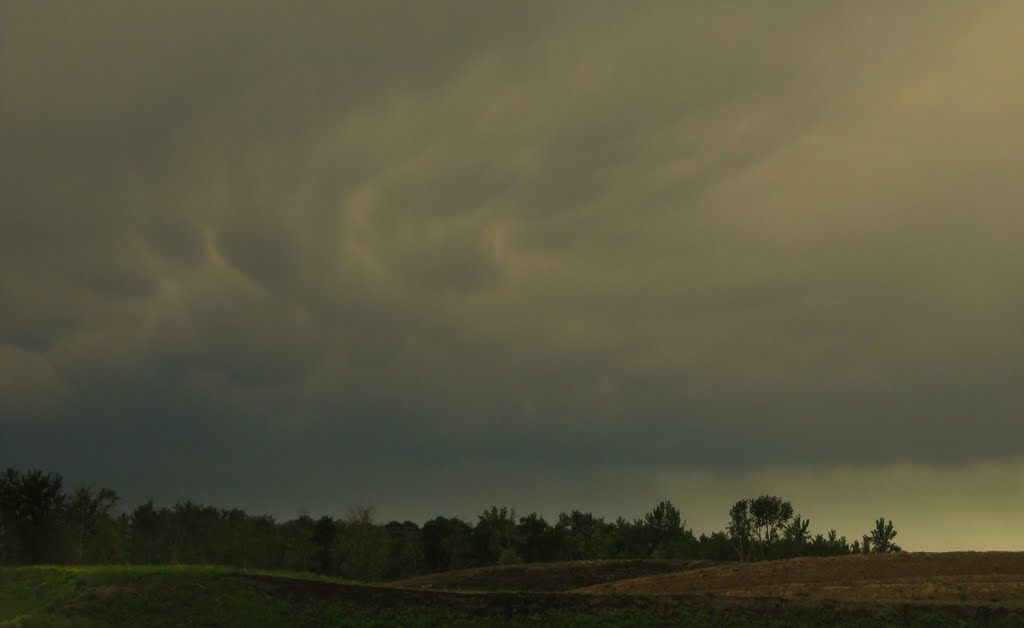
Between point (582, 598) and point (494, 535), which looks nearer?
point (582, 598)

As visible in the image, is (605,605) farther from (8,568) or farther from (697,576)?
(8,568)

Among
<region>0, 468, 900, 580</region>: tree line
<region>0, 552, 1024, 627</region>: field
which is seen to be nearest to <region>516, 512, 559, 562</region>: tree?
<region>0, 468, 900, 580</region>: tree line

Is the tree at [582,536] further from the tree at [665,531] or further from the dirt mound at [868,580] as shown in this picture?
the dirt mound at [868,580]

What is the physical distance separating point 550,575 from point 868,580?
2631cm

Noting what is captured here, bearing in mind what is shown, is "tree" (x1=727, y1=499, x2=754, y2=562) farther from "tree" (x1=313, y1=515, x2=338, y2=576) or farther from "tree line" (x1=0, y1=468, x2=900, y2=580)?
"tree" (x1=313, y1=515, x2=338, y2=576)

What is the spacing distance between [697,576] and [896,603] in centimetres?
1416

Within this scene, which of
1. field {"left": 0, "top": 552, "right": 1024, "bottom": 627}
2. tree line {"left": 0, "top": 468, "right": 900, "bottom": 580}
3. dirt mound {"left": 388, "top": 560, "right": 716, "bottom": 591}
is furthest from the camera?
tree line {"left": 0, "top": 468, "right": 900, "bottom": 580}

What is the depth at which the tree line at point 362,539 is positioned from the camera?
94812mm

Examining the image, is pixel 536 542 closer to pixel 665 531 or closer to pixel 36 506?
pixel 665 531

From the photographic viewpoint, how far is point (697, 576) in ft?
187

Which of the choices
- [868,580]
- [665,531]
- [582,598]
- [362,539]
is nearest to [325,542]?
[362,539]

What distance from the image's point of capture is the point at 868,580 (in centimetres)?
5278

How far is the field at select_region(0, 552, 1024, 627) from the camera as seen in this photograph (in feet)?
148

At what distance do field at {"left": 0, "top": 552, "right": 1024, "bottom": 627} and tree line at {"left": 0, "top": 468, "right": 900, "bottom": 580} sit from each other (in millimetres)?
38050
